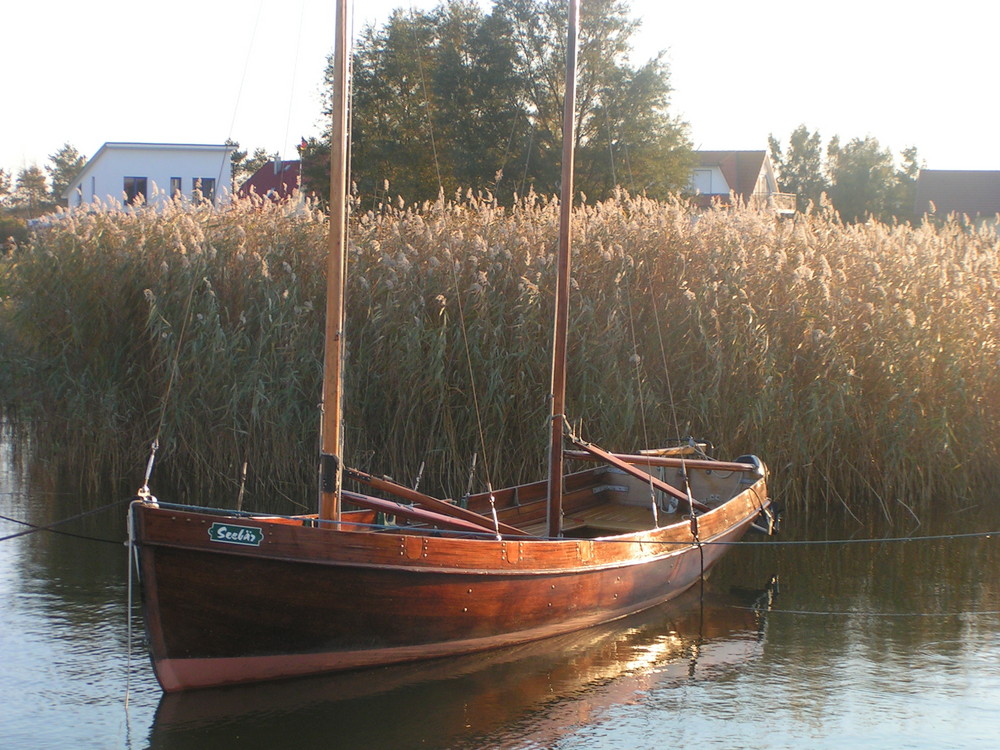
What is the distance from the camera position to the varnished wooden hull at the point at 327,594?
6.53 meters

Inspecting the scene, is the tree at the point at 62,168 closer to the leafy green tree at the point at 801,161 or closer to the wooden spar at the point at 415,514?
the leafy green tree at the point at 801,161

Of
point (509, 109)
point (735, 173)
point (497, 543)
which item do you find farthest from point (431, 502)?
point (735, 173)

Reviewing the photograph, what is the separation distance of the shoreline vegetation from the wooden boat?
3265 millimetres

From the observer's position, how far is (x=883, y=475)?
12750mm

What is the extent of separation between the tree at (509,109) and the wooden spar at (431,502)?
28.3 meters

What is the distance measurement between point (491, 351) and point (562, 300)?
3196 millimetres

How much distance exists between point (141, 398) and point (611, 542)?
23.8 ft

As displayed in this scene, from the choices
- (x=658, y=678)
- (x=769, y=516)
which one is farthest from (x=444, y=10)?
(x=658, y=678)

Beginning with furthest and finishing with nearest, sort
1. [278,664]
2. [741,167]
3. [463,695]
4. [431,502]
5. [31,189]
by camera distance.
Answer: [31,189] → [741,167] → [431,502] → [463,695] → [278,664]

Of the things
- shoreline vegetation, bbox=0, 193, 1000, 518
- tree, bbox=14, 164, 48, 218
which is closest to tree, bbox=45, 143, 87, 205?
tree, bbox=14, 164, 48, 218

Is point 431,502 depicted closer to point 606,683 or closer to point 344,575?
point 344,575

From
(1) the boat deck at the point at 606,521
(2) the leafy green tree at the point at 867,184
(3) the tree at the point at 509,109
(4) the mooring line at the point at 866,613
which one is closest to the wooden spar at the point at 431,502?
(1) the boat deck at the point at 606,521

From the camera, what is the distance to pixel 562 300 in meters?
8.70

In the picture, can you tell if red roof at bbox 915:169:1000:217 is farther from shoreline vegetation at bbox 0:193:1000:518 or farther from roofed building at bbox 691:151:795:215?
shoreline vegetation at bbox 0:193:1000:518
